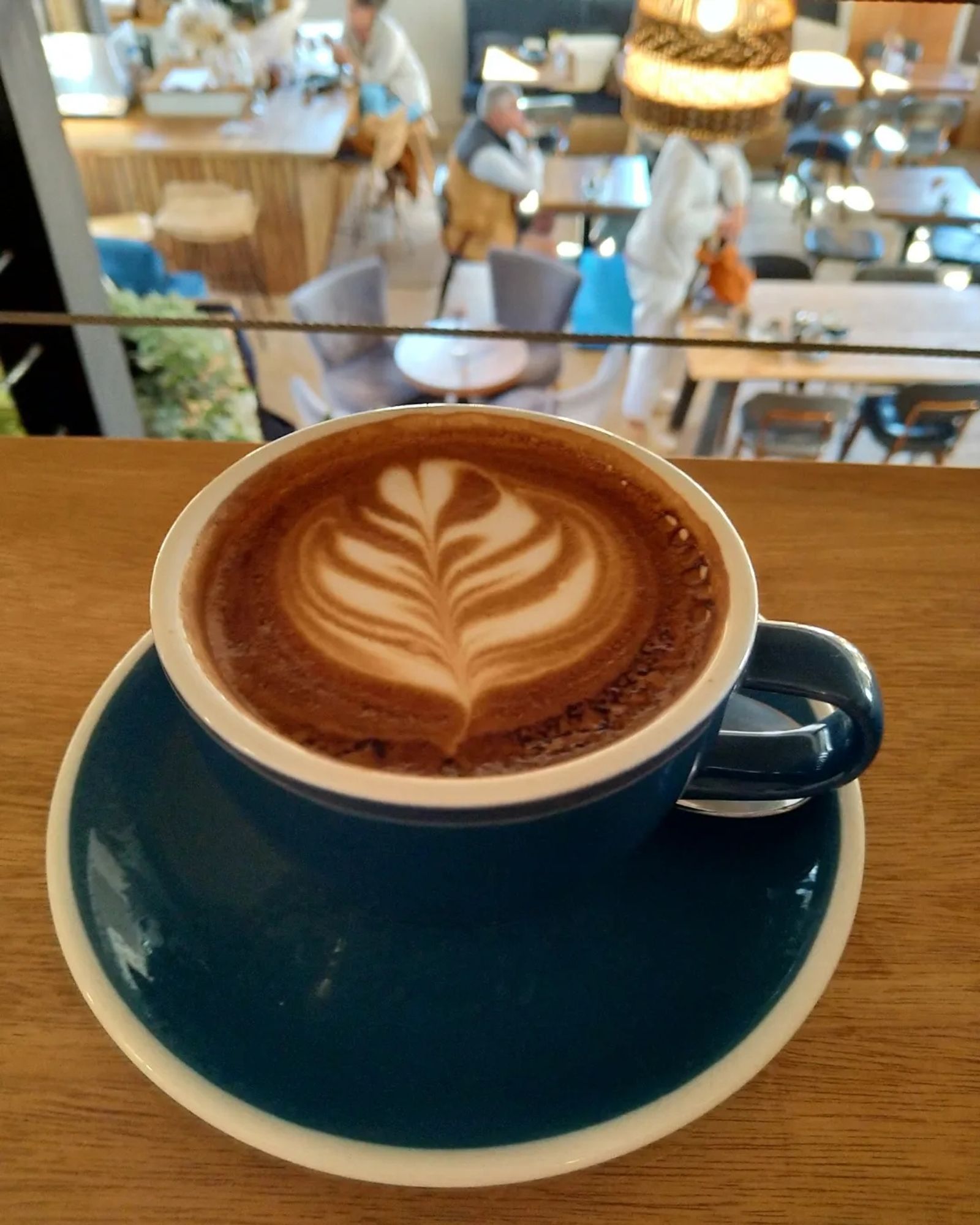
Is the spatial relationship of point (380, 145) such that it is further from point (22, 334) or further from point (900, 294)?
point (22, 334)

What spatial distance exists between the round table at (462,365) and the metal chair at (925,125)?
2.98 meters

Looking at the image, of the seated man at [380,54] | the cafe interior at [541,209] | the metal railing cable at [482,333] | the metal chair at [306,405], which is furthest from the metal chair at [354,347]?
the metal railing cable at [482,333]

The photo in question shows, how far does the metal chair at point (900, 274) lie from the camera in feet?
11.5

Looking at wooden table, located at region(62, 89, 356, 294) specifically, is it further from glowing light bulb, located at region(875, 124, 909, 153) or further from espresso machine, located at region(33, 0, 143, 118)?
glowing light bulb, located at region(875, 124, 909, 153)

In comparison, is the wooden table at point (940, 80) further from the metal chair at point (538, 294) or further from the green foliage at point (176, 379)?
the green foliage at point (176, 379)

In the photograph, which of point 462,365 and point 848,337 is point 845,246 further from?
point 462,365

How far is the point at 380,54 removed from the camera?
3689 millimetres

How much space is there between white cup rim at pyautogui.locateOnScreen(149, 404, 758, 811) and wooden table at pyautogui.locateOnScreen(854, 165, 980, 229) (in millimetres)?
4293

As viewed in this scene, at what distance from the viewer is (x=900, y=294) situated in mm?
3297

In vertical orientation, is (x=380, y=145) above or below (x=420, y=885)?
below

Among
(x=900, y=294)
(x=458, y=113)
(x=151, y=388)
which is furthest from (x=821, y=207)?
(x=151, y=388)

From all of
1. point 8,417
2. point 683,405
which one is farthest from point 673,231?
point 8,417

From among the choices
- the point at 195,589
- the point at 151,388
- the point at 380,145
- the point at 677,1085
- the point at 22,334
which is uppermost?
the point at 195,589

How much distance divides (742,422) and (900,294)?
861 mm
